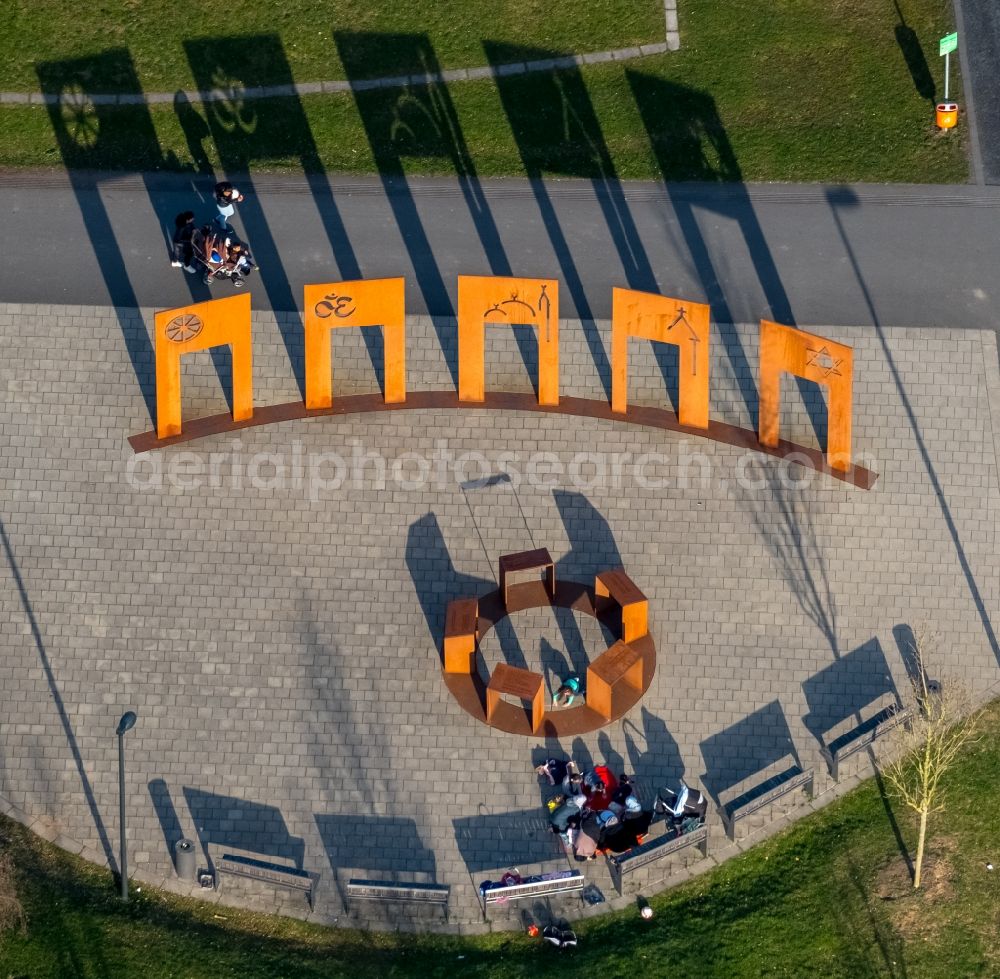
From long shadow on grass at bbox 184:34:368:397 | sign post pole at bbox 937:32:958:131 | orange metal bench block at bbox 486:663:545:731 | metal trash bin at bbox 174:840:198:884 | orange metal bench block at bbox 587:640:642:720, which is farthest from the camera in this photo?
sign post pole at bbox 937:32:958:131

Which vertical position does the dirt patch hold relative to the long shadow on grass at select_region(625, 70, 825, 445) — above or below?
below

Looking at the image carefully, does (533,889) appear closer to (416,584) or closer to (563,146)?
(416,584)

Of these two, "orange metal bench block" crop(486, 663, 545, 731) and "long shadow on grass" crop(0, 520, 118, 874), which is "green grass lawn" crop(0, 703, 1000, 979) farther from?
"orange metal bench block" crop(486, 663, 545, 731)

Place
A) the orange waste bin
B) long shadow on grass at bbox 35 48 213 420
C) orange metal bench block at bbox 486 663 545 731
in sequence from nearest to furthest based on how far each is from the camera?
orange metal bench block at bbox 486 663 545 731 < long shadow on grass at bbox 35 48 213 420 < the orange waste bin

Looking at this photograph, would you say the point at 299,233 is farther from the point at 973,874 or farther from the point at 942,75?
the point at 973,874

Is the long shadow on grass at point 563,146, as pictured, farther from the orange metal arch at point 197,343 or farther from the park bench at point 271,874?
the park bench at point 271,874

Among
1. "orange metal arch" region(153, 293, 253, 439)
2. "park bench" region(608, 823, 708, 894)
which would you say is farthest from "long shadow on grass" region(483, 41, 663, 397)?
"park bench" region(608, 823, 708, 894)

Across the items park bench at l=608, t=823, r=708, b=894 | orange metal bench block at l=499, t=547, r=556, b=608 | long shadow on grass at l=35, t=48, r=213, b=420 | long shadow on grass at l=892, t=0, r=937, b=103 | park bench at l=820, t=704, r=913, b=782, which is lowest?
park bench at l=608, t=823, r=708, b=894
